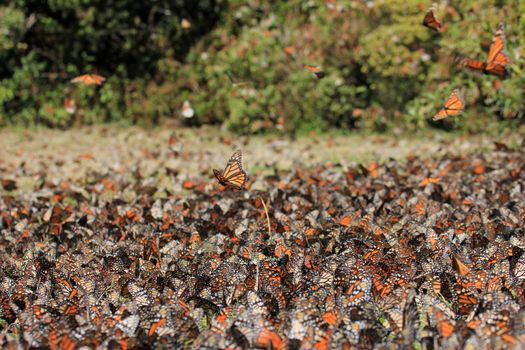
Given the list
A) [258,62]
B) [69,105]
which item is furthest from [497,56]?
[69,105]

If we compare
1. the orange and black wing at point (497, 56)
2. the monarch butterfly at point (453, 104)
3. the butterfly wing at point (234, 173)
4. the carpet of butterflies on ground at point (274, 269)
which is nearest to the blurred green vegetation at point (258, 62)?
the monarch butterfly at point (453, 104)

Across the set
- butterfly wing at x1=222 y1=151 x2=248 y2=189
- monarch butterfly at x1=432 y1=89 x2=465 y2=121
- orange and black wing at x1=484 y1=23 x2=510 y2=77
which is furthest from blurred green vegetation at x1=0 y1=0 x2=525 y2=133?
butterfly wing at x1=222 y1=151 x2=248 y2=189

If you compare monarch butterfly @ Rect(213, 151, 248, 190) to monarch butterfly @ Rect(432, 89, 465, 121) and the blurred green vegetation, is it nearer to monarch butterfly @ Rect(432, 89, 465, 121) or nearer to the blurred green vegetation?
monarch butterfly @ Rect(432, 89, 465, 121)

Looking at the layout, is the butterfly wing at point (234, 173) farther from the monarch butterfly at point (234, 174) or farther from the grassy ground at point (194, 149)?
the grassy ground at point (194, 149)

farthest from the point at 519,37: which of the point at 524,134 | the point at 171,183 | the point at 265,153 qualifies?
the point at 171,183

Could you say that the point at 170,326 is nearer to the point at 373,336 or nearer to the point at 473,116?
the point at 373,336

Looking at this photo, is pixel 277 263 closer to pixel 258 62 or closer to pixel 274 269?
pixel 274 269
